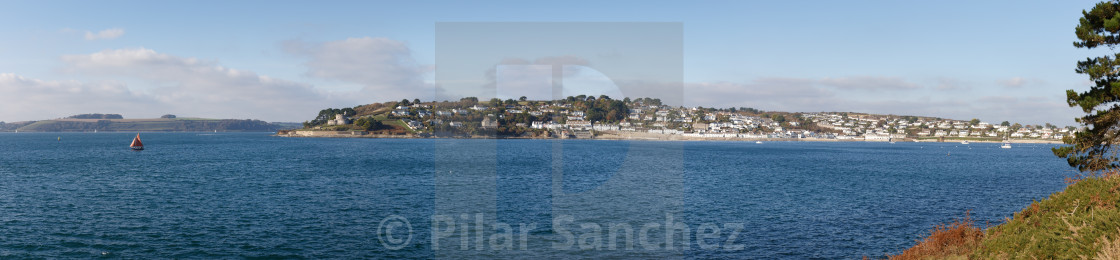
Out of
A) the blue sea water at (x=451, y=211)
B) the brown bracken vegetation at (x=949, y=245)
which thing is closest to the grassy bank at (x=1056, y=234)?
the brown bracken vegetation at (x=949, y=245)

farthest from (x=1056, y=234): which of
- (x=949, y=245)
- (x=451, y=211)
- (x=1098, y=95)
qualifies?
(x=451, y=211)

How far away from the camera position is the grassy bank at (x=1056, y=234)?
1345cm

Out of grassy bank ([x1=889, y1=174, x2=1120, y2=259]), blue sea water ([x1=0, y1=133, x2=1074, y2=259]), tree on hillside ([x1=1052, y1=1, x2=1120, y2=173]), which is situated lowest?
blue sea water ([x1=0, y1=133, x2=1074, y2=259])

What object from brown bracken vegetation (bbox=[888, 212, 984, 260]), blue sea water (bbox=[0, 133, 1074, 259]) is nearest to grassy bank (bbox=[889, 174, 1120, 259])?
brown bracken vegetation (bbox=[888, 212, 984, 260])

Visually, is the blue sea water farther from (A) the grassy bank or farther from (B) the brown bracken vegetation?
(A) the grassy bank

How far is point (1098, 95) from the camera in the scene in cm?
2289

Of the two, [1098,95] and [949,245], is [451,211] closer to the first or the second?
[949,245]

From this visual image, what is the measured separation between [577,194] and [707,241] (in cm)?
2160

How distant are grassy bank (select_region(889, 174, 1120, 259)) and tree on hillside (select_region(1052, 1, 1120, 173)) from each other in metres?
5.74

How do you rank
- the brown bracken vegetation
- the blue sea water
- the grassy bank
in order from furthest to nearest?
the blue sea water, the brown bracken vegetation, the grassy bank

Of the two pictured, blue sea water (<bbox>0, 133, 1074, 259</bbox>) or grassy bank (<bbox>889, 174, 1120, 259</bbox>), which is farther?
blue sea water (<bbox>0, 133, 1074, 259</bbox>)

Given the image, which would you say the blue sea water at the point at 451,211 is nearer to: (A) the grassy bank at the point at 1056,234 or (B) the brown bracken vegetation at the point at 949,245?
(B) the brown bracken vegetation at the point at 949,245

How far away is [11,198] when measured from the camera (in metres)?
42.5

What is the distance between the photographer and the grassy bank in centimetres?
1345
